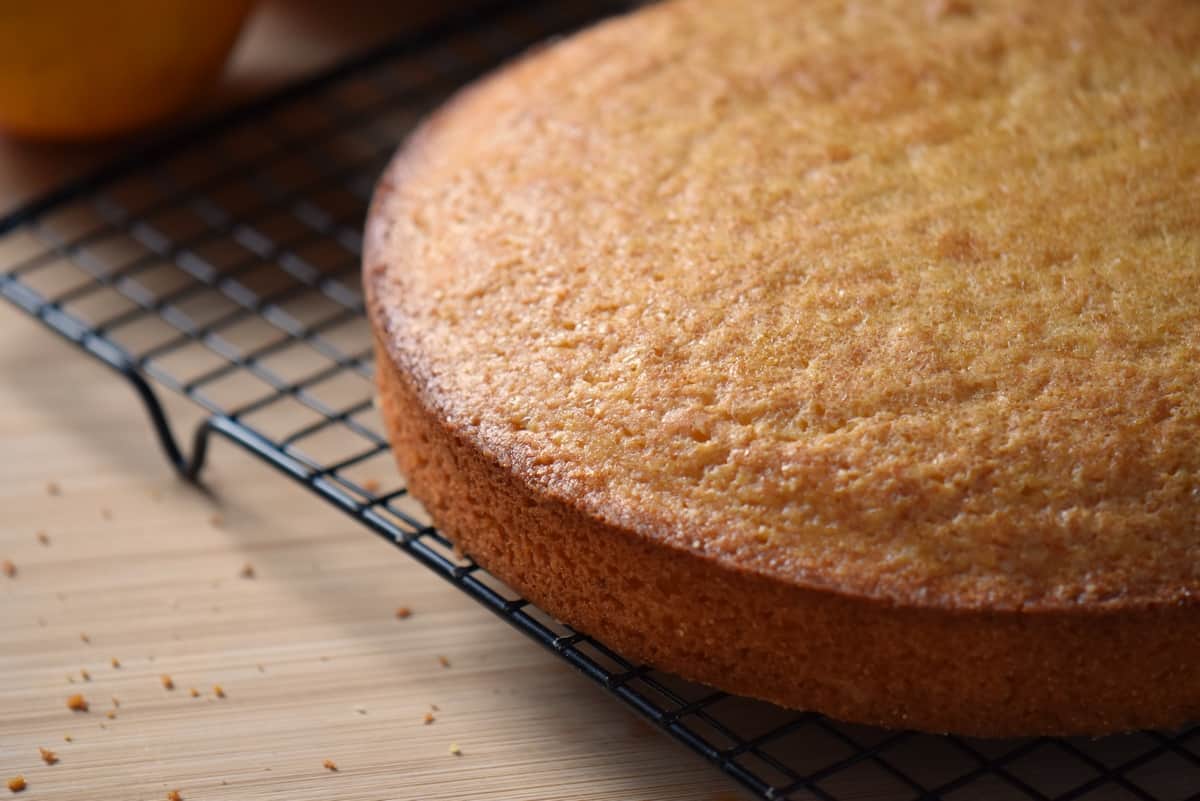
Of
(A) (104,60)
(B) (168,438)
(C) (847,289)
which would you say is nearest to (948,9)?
(C) (847,289)

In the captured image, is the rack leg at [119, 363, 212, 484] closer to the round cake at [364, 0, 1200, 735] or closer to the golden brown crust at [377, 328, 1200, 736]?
the round cake at [364, 0, 1200, 735]

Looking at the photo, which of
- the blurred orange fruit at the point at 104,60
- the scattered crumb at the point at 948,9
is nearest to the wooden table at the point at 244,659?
the blurred orange fruit at the point at 104,60

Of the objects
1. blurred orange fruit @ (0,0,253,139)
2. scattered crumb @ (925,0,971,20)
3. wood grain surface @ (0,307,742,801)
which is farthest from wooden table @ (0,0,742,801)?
scattered crumb @ (925,0,971,20)

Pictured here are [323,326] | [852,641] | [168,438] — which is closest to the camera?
[852,641]

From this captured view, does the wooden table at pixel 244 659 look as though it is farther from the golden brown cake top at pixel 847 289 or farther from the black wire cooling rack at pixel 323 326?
the golden brown cake top at pixel 847 289

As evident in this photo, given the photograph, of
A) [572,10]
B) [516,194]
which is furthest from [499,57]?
[516,194]

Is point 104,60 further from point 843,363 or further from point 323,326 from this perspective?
point 843,363
